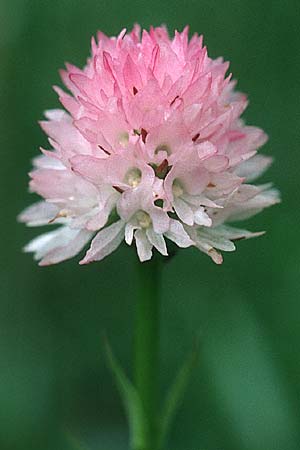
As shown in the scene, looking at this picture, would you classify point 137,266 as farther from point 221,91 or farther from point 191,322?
point 191,322

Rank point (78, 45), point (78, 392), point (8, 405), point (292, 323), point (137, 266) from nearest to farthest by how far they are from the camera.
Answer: point (137, 266) < point (292, 323) < point (8, 405) < point (78, 392) < point (78, 45)

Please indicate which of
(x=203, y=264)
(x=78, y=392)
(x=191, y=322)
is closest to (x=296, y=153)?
(x=203, y=264)

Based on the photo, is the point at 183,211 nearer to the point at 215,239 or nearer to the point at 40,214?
the point at 215,239

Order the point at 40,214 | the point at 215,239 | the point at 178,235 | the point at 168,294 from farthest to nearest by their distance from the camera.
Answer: the point at 168,294, the point at 40,214, the point at 215,239, the point at 178,235

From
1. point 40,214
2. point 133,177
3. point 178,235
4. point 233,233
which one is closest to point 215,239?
point 233,233

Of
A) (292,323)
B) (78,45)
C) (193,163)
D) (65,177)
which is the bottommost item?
(292,323)

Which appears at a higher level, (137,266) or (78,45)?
(78,45)

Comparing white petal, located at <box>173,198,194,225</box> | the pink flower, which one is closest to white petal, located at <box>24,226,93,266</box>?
the pink flower
